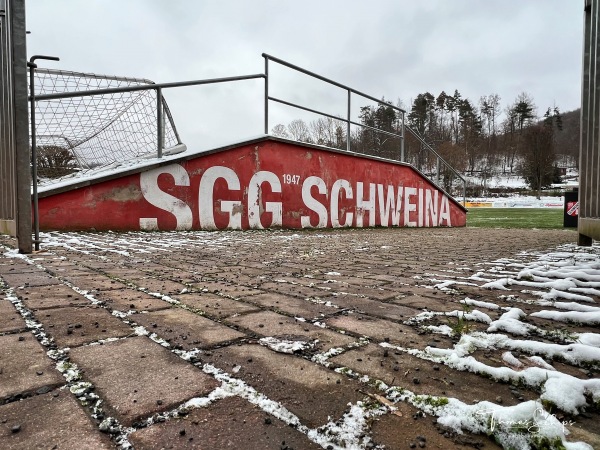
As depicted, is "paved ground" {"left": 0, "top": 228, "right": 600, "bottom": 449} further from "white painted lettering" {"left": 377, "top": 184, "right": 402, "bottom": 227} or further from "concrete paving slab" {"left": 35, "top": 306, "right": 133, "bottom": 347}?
"white painted lettering" {"left": 377, "top": 184, "right": 402, "bottom": 227}

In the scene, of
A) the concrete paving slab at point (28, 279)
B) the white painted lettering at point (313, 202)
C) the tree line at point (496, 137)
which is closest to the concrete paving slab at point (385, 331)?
the concrete paving slab at point (28, 279)

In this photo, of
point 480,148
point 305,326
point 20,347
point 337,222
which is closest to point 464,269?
point 305,326

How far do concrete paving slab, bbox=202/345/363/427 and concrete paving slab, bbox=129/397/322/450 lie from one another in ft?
0.22

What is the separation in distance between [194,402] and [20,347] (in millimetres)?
681

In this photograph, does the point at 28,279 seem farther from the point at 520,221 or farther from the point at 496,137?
the point at 496,137

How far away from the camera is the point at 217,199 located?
6.86 metres

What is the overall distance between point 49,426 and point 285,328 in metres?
0.77

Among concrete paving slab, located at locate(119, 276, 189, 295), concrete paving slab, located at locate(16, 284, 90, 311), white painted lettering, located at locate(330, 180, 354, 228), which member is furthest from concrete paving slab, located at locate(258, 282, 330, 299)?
white painted lettering, located at locate(330, 180, 354, 228)

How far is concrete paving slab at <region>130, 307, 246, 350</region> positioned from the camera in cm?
123

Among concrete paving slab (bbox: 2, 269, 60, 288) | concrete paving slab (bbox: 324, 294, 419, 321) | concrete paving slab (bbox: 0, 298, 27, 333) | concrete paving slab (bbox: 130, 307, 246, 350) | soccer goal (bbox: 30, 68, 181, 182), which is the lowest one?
concrete paving slab (bbox: 324, 294, 419, 321)

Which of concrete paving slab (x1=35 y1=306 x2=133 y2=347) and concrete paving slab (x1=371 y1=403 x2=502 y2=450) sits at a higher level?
concrete paving slab (x1=35 y1=306 x2=133 y2=347)

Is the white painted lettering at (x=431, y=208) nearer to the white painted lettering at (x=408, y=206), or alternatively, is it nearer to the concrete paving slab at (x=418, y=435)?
the white painted lettering at (x=408, y=206)

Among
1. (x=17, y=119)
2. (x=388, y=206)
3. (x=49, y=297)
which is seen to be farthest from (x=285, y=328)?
(x=388, y=206)

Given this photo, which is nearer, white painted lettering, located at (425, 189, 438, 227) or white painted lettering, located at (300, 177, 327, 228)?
white painted lettering, located at (300, 177, 327, 228)
